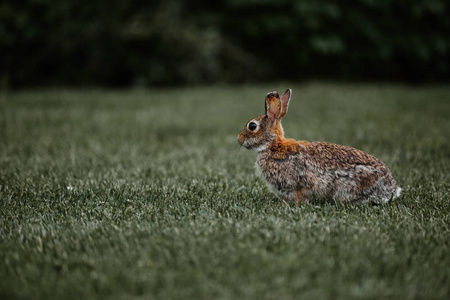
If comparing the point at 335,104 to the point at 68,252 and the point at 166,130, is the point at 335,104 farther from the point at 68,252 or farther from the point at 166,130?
the point at 68,252

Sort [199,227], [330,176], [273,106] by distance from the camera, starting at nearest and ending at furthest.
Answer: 1. [199,227]
2. [330,176]
3. [273,106]

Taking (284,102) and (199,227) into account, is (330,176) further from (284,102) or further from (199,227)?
(199,227)

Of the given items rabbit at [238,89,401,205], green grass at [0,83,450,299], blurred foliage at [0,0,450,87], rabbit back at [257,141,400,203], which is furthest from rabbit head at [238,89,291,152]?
blurred foliage at [0,0,450,87]

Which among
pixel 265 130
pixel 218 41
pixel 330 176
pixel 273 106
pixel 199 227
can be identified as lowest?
pixel 199 227

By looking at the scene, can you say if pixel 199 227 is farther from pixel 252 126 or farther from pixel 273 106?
pixel 273 106

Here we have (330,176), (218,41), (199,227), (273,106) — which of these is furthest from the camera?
(218,41)

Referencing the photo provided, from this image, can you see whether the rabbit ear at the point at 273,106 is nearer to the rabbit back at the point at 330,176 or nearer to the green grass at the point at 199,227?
the rabbit back at the point at 330,176

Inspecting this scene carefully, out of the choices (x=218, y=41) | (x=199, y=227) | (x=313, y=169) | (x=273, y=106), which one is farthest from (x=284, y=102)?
(x=218, y=41)

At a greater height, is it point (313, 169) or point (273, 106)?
point (273, 106)

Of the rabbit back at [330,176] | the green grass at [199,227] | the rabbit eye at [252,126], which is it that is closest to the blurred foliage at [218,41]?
the green grass at [199,227]

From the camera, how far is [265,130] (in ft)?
12.2

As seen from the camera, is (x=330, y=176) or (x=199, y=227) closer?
(x=199, y=227)

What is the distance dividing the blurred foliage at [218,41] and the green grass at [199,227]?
25.7 feet

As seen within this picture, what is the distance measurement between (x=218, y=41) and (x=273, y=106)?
11727mm
